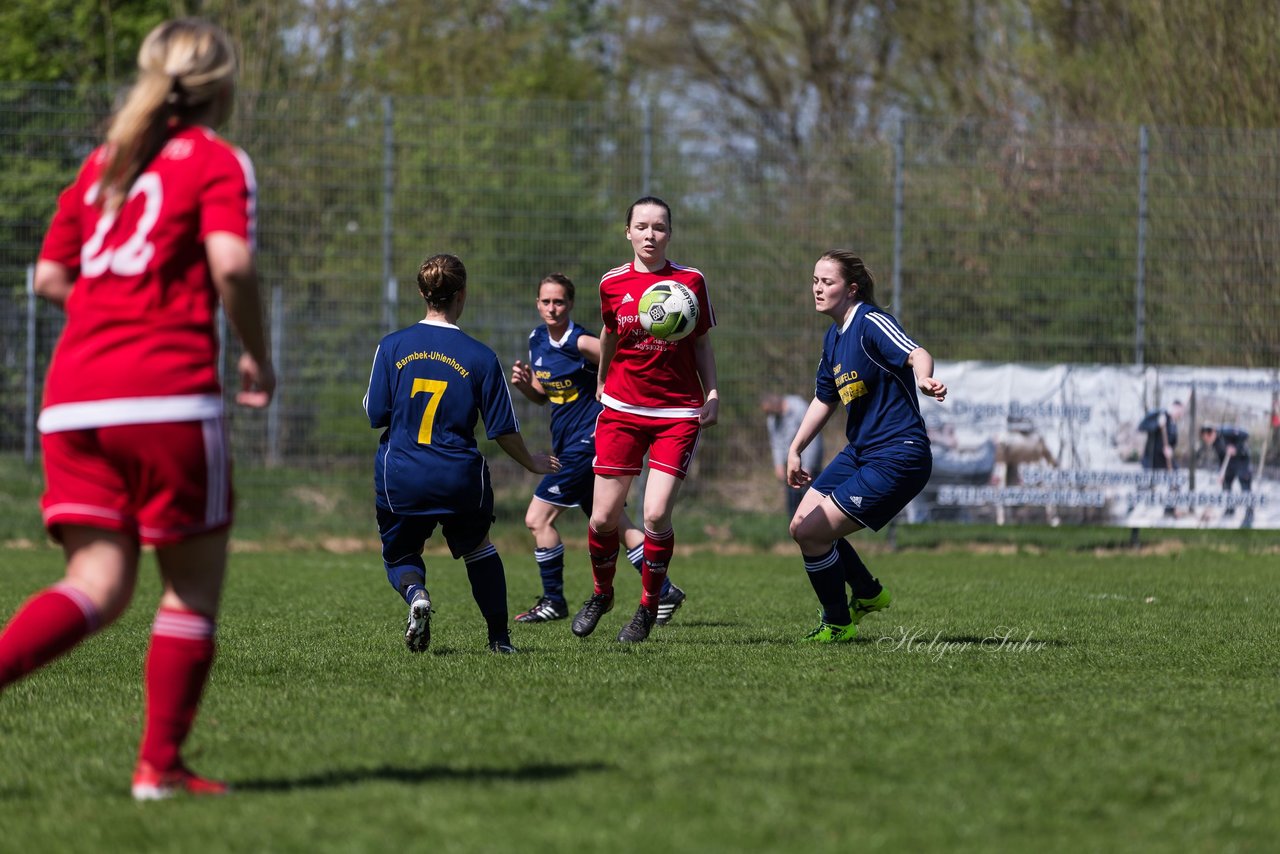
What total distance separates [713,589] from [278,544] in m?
5.94

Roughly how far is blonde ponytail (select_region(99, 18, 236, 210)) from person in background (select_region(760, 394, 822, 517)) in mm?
11526

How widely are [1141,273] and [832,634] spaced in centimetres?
938

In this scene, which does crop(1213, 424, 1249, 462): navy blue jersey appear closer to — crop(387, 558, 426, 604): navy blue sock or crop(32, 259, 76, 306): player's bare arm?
crop(387, 558, 426, 604): navy blue sock

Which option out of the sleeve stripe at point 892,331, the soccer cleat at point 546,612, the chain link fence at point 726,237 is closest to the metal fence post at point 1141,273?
the chain link fence at point 726,237

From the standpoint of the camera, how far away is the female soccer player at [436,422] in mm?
6641

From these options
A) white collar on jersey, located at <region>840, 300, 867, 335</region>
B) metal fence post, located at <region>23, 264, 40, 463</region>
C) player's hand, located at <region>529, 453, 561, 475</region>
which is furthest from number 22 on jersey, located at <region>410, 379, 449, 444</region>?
metal fence post, located at <region>23, 264, 40, 463</region>

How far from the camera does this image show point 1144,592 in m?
10.6

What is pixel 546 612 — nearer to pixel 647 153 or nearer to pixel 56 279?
pixel 56 279

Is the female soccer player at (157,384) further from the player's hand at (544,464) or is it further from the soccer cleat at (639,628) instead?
the soccer cleat at (639,628)

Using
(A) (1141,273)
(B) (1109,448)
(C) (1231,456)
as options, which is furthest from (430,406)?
(A) (1141,273)

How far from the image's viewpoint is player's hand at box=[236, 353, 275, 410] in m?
3.99

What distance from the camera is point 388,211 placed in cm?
1539

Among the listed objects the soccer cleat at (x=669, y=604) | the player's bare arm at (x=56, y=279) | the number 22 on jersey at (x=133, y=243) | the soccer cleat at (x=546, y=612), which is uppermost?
the number 22 on jersey at (x=133, y=243)

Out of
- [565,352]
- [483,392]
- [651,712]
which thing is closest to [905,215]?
[565,352]
